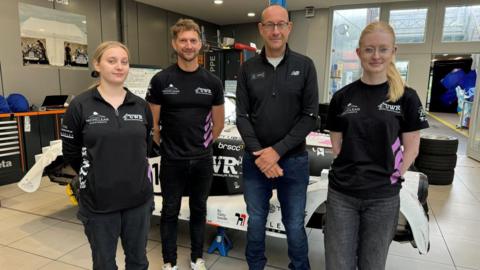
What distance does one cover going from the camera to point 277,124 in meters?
1.86

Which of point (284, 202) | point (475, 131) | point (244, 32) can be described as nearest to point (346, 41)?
point (244, 32)

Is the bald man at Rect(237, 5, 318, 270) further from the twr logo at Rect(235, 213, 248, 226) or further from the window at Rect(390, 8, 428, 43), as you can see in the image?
the window at Rect(390, 8, 428, 43)

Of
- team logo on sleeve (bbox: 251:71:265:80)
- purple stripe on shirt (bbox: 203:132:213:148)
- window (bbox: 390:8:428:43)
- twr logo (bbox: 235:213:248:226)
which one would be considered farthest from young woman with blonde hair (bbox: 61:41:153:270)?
window (bbox: 390:8:428:43)

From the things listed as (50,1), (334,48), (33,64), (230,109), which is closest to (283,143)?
(230,109)

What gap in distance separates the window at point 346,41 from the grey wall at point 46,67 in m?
5.56

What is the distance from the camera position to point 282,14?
5.91 ft

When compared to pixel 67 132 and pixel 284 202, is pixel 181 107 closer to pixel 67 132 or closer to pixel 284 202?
pixel 67 132

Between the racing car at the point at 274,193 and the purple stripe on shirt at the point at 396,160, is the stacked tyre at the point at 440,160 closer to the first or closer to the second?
the racing car at the point at 274,193

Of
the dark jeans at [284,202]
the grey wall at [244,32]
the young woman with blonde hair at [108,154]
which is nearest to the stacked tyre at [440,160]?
the dark jeans at [284,202]

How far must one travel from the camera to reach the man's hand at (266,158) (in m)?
1.80

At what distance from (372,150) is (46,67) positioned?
245 inches

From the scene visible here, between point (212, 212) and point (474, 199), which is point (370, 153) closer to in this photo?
point (212, 212)

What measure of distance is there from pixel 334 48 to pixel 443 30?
2550mm

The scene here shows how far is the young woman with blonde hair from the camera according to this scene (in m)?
1.54
